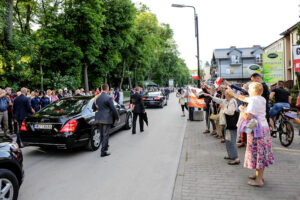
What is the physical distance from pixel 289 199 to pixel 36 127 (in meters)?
5.47

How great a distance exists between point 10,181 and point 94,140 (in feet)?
10.7

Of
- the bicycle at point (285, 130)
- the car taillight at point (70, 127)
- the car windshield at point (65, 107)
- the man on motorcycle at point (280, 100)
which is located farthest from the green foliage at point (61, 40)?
the bicycle at point (285, 130)

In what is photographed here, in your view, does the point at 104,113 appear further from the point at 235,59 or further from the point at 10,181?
the point at 235,59

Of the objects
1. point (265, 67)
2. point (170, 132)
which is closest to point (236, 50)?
point (265, 67)

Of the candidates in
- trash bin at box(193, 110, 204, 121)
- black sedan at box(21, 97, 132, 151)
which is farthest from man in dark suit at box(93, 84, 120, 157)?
trash bin at box(193, 110, 204, 121)

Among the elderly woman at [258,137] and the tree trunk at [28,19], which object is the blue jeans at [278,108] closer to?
the elderly woman at [258,137]

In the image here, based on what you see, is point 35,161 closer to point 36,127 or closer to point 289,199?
point 36,127

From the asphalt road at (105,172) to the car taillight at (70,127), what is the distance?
739 mm

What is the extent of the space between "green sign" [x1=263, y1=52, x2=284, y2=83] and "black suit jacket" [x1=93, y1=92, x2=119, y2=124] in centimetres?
1077

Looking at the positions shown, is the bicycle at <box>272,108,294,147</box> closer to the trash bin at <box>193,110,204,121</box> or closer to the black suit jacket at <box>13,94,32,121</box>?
the trash bin at <box>193,110,204,121</box>

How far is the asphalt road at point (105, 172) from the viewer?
3773 mm

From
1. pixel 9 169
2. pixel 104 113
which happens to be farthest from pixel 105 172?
pixel 9 169

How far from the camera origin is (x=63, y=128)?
18.1 feet

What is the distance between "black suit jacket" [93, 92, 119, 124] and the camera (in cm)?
599
